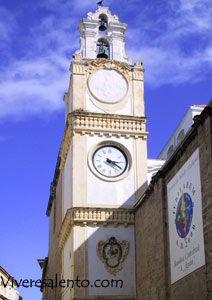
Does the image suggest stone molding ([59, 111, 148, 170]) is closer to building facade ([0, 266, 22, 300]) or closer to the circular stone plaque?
the circular stone plaque

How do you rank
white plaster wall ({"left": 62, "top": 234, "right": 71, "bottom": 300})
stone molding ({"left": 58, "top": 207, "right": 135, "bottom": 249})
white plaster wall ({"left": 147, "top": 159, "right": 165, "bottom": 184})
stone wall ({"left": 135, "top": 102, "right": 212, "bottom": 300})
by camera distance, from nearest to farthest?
1. stone wall ({"left": 135, "top": 102, "right": 212, "bottom": 300})
2. stone molding ({"left": 58, "top": 207, "right": 135, "bottom": 249})
3. white plaster wall ({"left": 62, "top": 234, "right": 71, "bottom": 300})
4. white plaster wall ({"left": 147, "top": 159, "right": 165, "bottom": 184})

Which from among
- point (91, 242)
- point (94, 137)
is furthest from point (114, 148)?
point (91, 242)

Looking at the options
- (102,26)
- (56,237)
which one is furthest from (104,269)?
(102,26)

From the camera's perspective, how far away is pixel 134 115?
2548cm

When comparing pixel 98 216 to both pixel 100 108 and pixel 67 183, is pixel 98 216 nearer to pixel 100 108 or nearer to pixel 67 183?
pixel 67 183

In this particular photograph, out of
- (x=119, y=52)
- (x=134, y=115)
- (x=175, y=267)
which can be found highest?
(x=119, y=52)

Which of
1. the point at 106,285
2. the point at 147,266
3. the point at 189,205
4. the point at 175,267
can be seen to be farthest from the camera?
the point at 106,285

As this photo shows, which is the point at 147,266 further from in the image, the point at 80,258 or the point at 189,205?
the point at 189,205

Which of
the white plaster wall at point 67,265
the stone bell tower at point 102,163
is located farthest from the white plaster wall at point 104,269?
the white plaster wall at point 67,265

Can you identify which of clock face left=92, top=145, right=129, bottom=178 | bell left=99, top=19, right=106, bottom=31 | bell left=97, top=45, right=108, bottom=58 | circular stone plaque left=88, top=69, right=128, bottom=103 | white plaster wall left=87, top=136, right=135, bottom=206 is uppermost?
bell left=99, top=19, right=106, bottom=31

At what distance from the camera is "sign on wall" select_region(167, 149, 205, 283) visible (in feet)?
52.8

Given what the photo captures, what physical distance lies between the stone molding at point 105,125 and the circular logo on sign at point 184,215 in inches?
295

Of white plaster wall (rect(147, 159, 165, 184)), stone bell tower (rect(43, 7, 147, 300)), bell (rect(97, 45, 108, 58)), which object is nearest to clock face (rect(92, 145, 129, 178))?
stone bell tower (rect(43, 7, 147, 300))

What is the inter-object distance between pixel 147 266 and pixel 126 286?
214 cm
